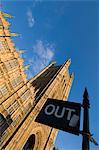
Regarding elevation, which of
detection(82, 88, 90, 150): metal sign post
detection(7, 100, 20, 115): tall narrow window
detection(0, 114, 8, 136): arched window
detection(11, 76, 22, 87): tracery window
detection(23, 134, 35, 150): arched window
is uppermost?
detection(11, 76, 22, 87): tracery window

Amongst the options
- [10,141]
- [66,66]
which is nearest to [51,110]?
[10,141]

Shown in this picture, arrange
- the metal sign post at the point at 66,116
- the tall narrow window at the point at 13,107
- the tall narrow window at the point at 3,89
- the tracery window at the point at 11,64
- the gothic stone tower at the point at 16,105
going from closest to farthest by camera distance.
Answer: the metal sign post at the point at 66,116 → the gothic stone tower at the point at 16,105 → the tall narrow window at the point at 3,89 → the tall narrow window at the point at 13,107 → the tracery window at the point at 11,64

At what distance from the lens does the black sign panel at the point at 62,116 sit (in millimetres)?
6949

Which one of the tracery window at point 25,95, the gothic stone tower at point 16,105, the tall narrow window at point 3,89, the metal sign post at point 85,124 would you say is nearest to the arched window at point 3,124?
the gothic stone tower at point 16,105

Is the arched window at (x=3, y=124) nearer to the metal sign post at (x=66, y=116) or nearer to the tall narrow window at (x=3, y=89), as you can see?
the tall narrow window at (x=3, y=89)

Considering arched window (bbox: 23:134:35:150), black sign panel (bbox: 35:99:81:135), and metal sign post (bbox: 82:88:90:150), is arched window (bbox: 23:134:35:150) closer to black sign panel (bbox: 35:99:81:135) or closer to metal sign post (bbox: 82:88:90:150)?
black sign panel (bbox: 35:99:81:135)

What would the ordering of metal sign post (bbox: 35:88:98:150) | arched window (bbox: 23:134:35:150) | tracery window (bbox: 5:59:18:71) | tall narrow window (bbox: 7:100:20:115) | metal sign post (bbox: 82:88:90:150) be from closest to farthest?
metal sign post (bbox: 82:88:90:150), metal sign post (bbox: 35:88:98:150), tall narrow window (bbox: 7:100:20:115), tracery window (bbox: 5:59:18:71), arched window (bbox: 23:134:35:150)

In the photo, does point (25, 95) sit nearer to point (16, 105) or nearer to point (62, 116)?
point (16, 105)

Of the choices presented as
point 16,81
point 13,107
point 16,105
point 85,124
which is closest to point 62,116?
point 85,124

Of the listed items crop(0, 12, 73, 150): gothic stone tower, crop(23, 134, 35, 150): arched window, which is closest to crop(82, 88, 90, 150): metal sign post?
crop(0, 12, 73, 150): gothic stone tower

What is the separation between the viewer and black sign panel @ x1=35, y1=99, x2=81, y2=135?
6949 mm

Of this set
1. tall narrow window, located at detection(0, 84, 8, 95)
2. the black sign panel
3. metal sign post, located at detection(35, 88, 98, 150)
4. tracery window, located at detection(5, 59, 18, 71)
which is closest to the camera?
metal sign post, located at detection(35, 88, 98, 150)

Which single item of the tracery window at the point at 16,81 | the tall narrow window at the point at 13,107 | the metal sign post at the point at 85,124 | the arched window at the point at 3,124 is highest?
the tracery window at the point at 16,81

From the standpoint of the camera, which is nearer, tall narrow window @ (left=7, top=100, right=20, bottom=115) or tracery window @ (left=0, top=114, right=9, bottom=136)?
tracery window @ (left=0, top=114, right=9, bottom=136)
